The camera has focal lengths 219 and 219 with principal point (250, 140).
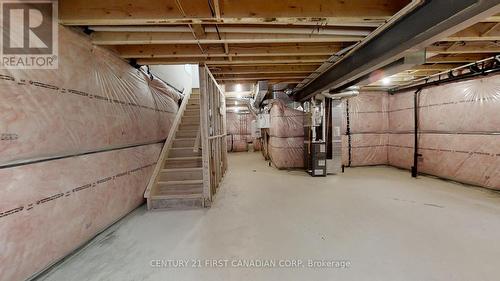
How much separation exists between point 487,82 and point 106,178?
21.2ft

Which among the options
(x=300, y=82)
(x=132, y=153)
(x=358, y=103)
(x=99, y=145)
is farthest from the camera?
(x=358, y=103)

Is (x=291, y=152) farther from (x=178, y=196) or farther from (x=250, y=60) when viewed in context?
(x=178, y=196)

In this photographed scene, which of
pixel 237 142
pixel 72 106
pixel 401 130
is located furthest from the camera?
pixel 237 142

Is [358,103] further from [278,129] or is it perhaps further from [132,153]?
[132,153]

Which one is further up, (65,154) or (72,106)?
(72,106)

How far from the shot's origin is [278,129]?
6.46 m

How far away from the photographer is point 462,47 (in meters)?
3.13

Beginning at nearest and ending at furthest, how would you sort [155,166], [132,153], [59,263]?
[59,263] < [132,153] < [155,166]

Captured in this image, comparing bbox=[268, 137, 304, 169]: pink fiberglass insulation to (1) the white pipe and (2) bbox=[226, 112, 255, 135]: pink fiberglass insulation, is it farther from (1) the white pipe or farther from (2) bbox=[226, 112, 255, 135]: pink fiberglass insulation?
(2) bbox=[226, 112, 255, 135]: pink fiberglass insulation

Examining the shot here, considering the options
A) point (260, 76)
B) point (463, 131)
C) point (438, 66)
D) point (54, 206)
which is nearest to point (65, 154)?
point (54, 206)

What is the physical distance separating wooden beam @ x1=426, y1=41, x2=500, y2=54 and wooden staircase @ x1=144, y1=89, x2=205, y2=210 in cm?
379

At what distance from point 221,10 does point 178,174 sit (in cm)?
272

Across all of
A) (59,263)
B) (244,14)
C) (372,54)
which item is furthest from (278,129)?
(59,263)

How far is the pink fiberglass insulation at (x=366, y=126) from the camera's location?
644cm
